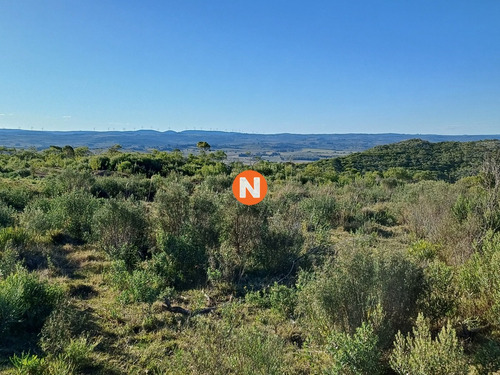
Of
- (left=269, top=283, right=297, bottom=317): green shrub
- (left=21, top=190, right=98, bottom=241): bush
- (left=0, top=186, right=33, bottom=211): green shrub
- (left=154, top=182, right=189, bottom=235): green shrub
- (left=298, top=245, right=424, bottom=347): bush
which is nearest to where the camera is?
(left=298, top=245, right=424, bottom=347): bush

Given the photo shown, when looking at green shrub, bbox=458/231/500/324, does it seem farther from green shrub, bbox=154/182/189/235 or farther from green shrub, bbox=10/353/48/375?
green shrub, bbox=154/182/189/235

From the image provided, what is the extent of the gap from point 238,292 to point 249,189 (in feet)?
7.47

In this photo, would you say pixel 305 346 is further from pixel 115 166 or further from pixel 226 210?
pixel 115 166

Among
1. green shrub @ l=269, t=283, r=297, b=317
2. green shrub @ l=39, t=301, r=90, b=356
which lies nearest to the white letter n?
green shrub @ l=269, t=283, r=297, b=317

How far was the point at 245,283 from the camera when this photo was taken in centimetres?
586

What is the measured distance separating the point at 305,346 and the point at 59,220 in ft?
22.9

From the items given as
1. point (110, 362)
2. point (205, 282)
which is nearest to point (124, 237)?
point (205, 282)

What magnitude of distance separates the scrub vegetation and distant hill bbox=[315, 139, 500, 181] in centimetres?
3512

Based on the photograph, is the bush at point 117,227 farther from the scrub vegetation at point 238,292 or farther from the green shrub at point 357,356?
the green shrub at point 357,356

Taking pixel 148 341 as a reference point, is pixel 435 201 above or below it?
above

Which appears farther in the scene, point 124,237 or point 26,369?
point 124,237

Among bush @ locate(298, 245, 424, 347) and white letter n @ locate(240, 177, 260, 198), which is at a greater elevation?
white letter n @ locate(240, 177, 260, 198)

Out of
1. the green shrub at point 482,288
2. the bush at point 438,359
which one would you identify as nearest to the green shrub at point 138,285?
the bush at point 438,359

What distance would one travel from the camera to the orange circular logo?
6.71 meters
